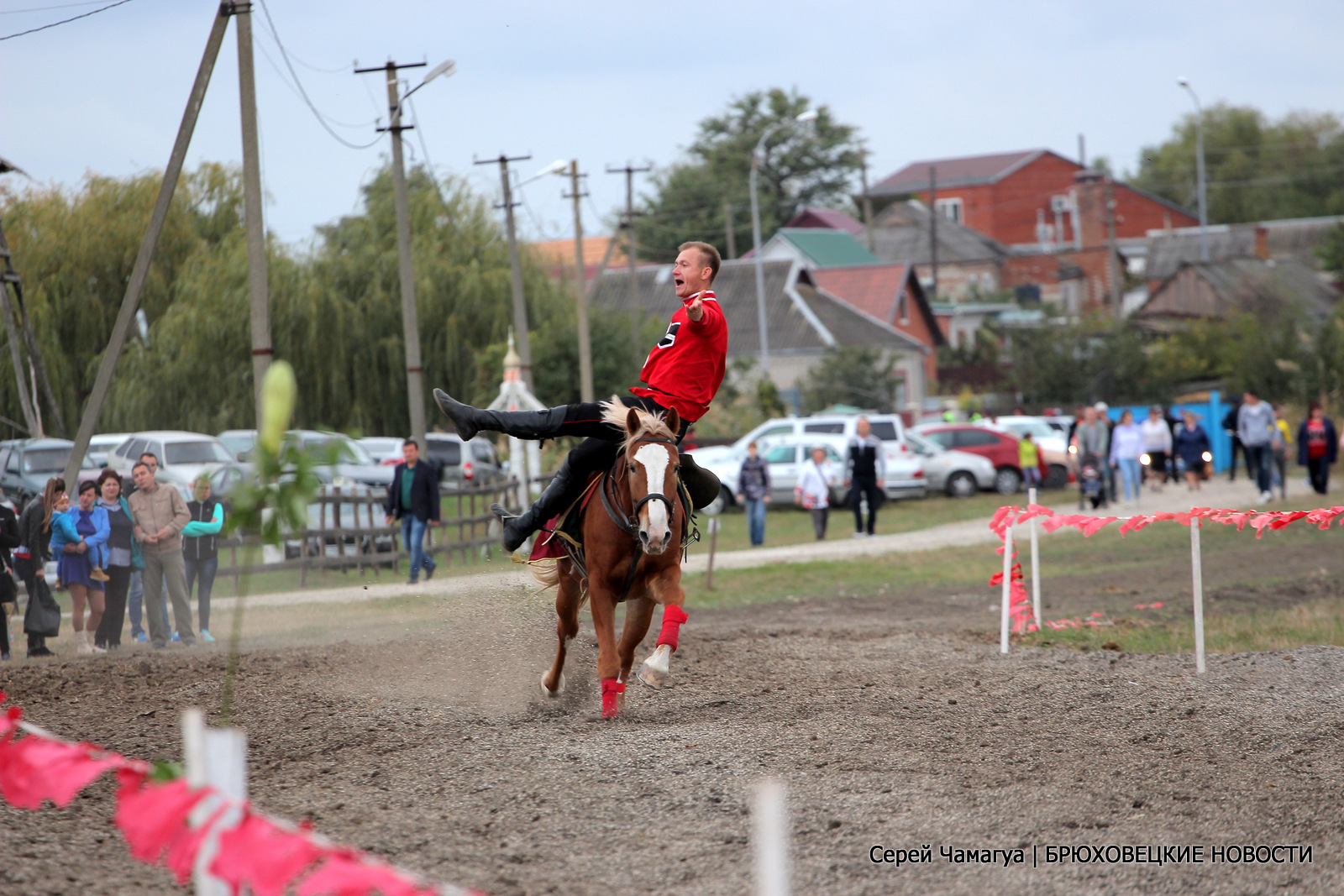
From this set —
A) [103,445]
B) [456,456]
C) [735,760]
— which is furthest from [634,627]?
[456,456]

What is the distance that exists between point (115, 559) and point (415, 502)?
17.1 ft

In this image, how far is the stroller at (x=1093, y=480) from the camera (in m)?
24.5

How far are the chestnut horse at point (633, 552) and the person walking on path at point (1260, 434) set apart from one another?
19225mm

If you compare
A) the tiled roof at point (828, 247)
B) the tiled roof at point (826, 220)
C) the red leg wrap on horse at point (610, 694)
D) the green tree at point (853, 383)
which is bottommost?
the red leg wrap on horse at point (610, 694)

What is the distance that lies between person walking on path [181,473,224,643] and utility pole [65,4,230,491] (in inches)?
81.7

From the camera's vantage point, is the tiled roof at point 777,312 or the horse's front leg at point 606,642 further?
the tiled roof at point 777,312

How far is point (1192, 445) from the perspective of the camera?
86.8 ft

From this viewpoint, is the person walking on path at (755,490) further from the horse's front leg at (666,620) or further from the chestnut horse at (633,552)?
the horse's front leg at (666,620)

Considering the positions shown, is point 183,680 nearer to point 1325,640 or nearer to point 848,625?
point 848,625

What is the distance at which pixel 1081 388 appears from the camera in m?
47.2

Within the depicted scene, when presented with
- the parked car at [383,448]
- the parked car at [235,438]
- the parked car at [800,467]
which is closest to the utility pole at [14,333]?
the parked car at [235,438]

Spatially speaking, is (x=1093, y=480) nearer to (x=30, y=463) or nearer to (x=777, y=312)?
(x=30, y=463)

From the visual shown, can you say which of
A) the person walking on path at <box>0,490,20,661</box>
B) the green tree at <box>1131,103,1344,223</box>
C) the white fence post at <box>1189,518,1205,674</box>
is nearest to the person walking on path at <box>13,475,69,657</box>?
the person walking on path at <box>0,490,20,661</box>

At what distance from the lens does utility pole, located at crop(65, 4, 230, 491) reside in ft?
49.8
